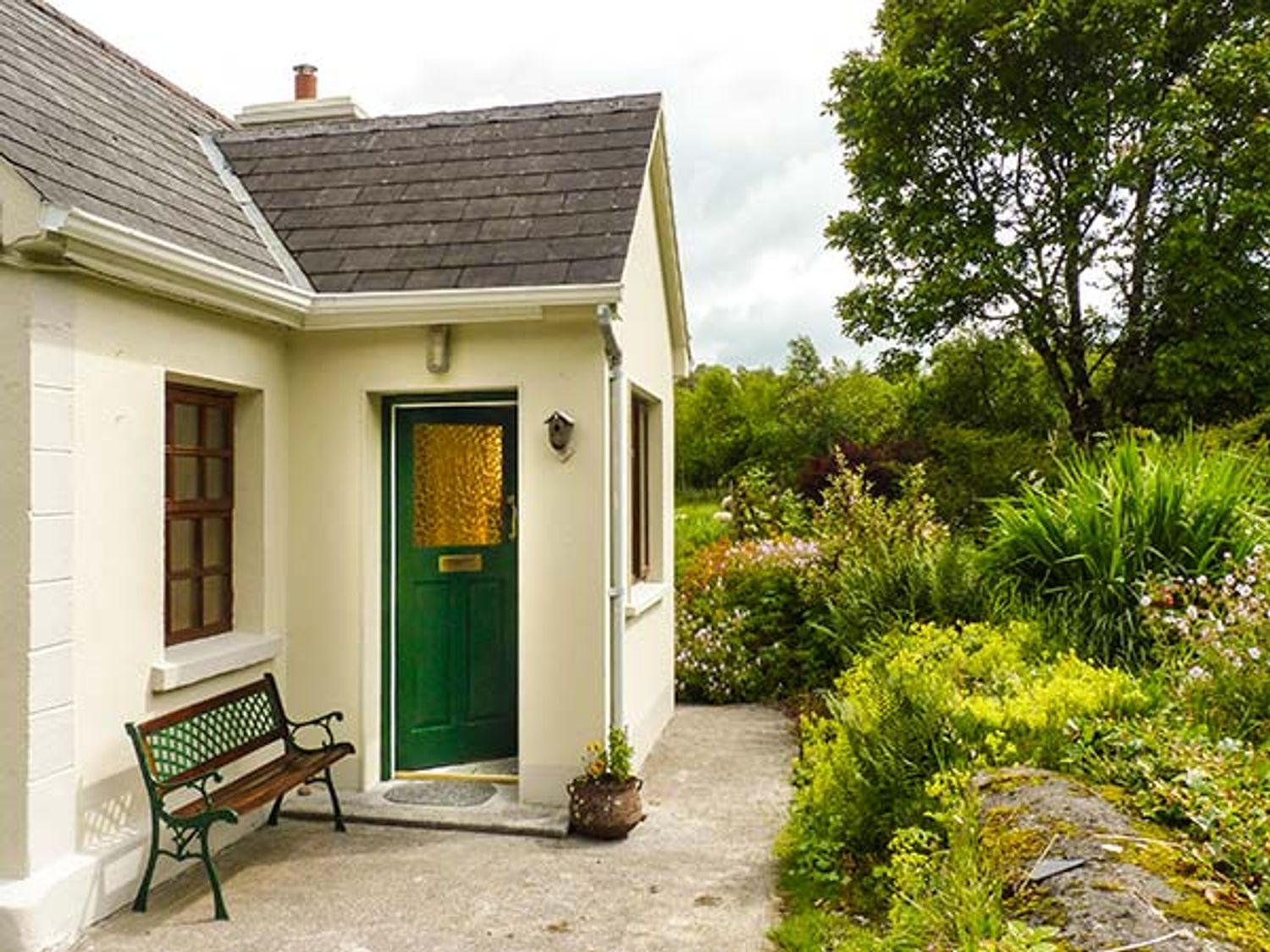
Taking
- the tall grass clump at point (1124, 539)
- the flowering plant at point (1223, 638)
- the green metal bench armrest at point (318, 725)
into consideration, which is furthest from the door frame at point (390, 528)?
the flowering plant at point (1223, 638)

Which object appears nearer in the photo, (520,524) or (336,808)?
(336,808)

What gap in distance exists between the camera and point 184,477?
5.80 meters

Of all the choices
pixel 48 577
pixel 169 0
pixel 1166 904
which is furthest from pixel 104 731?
pixel 169 0

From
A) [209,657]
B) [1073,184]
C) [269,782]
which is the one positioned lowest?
[269,782]

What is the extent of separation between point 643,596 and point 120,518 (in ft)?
12.8

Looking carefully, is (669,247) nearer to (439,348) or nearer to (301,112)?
(439,348)

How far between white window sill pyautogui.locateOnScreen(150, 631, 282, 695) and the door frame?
75 cm

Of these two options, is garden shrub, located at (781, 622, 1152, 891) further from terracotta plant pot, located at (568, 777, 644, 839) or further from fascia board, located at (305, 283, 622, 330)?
fascia board, located at (305, 283, 622, 330)

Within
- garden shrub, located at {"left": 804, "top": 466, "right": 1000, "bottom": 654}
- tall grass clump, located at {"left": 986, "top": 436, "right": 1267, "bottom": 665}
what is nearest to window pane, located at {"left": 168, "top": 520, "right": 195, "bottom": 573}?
garden shrub, located at {"left": 804, "top": 466, "right": 1000, "bottom": 654}

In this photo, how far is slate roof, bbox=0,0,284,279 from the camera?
4.82 metres

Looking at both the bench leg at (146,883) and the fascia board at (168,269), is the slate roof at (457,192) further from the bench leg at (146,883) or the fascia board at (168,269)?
the bench leg at (146,883)

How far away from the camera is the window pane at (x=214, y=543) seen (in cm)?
602

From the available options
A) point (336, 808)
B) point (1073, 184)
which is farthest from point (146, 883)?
point (1073, 184)

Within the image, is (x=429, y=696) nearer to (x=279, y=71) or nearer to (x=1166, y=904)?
(x=1166, y=904)
